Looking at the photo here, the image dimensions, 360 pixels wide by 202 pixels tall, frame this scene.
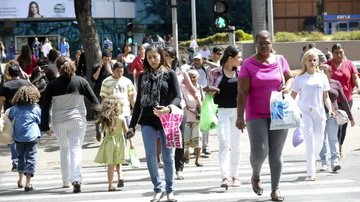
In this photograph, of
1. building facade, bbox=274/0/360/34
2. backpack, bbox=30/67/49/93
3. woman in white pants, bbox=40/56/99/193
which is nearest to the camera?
woman in white pants, bbox=40/56/99/193

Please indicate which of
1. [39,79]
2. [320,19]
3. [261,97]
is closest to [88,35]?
[39,79]

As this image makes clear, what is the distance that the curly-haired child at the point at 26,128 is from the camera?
836 centimetres

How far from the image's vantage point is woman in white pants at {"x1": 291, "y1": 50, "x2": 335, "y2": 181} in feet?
26.6

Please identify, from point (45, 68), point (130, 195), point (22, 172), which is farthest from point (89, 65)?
point (130, 195)

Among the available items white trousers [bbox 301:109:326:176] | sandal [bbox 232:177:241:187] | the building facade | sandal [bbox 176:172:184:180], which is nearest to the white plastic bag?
sandal [bbox 232:177:241:187]

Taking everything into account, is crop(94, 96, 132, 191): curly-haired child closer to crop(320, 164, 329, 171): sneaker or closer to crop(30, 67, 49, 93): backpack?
crop(320, 164, 329, 171): sneaker

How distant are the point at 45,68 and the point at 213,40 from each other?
24207mm

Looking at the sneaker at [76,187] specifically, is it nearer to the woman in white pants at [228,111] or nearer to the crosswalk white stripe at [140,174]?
the crosswalk white stripe at [140,174]

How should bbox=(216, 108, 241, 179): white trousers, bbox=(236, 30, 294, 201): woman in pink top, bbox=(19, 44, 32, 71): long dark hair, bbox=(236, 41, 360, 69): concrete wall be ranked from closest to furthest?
bbox=(236, 30, 294, 201): woman in pink top
bbox=(216, 108, 241, 179): white trousers
bbox=(19, 44, 32, 71): long dark hair
bbox=(236, 41, 360, 69): concrete wall

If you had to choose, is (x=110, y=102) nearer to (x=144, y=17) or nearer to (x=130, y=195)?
(x=130, y=195)

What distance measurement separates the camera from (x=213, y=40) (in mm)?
36281

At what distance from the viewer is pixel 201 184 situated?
26.9 feet

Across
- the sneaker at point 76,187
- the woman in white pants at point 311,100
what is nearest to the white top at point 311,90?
the woman in white pants at point 311,100

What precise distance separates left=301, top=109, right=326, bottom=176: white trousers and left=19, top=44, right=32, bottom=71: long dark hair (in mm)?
6762
